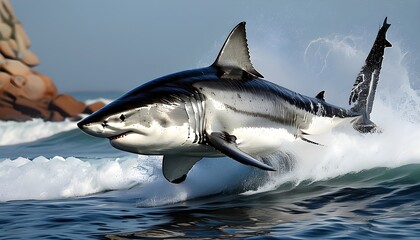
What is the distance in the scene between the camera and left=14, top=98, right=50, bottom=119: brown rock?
5362 centimetres

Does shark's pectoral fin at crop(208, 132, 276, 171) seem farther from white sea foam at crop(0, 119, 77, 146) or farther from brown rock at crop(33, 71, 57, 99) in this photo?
brown rock at crop(33, 71, 57, 99)

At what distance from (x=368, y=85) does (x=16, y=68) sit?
47.8 meters

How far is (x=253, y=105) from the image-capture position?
400 inches

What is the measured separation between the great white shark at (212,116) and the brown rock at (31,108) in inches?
1724

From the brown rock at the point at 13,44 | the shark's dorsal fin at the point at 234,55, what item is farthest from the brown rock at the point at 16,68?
the shark's dorsal fin at the point at 234,55

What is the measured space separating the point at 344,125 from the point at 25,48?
52.7 m

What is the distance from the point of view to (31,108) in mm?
54406

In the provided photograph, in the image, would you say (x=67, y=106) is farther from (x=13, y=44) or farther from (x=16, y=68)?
(x=13, y=44)

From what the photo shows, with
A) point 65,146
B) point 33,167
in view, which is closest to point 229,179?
point 33,167

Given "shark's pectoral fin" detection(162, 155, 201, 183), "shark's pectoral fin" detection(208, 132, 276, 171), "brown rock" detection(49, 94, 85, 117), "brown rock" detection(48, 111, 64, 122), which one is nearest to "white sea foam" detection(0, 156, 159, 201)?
"shark's pectoral fin" detection(162, 155, 201, 183)

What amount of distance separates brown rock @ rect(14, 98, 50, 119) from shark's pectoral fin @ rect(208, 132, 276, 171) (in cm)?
4507

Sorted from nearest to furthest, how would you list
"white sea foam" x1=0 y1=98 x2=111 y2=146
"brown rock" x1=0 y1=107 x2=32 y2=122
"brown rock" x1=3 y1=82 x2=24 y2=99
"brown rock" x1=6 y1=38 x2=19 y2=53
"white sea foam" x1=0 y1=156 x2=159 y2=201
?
"white sea foam" x1=0 y1=156 x2=159 y2=201 < "white sea foam" x1=0 y1=98 x2=111 y2=146 < "brown rock" x1=0 y1=107 x2=32 y2=122 < "brown rock" x1=3 y1=82 x2=24 y2=99 < "brown rock" x1=6 y1=38 x2=19 y2=53

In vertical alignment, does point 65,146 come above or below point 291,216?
above

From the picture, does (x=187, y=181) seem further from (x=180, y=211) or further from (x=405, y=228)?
(x=405, y=228)
